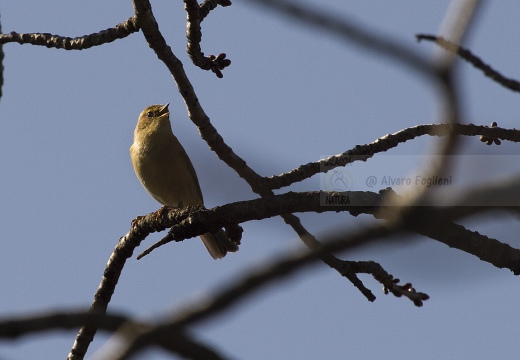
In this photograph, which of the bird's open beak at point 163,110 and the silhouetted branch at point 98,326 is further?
the bird's open beak at point 163,110

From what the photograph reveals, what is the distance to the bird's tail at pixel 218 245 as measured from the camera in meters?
8.10

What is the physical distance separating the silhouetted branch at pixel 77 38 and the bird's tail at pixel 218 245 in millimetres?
3505

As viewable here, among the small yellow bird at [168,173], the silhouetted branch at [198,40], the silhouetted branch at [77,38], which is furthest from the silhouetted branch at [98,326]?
the small yellow bird at [168,173]

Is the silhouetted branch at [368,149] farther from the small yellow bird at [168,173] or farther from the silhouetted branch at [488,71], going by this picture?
the small yellow bird at [168,173]

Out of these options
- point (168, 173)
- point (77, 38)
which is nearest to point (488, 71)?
point (77, 38)

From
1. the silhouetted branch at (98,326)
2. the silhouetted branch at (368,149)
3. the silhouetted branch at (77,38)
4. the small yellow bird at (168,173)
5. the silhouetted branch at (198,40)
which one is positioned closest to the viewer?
the silhouetted branch at (98,326)

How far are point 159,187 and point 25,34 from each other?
2.96m

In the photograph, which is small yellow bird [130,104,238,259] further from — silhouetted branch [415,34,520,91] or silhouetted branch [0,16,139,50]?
silhouetted branch [415,34,520,91]

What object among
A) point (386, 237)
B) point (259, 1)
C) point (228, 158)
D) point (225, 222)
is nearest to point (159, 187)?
point (228, 158)

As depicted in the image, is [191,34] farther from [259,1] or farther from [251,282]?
[251,282]

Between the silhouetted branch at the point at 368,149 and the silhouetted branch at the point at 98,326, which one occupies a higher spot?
the silhouetted branch at the point at 368,149

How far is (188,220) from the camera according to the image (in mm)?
4609

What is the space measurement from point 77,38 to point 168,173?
9.98ft

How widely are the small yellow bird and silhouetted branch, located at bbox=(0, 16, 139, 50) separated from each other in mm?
2854
